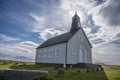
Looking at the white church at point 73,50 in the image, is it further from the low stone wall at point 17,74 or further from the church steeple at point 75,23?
the low stone wall at point 17,74

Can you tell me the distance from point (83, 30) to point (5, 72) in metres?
20.7

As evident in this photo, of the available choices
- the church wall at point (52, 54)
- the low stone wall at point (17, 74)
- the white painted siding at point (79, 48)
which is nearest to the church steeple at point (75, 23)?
the white painted siding at point (79, 48)

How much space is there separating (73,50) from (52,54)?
5.36 meters

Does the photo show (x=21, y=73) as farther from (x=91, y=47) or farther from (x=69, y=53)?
(x=91, y=47)

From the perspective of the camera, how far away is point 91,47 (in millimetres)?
27891

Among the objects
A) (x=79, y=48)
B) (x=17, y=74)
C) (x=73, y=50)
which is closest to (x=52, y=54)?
(x=73, y=50)

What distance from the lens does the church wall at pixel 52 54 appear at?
23.9 m

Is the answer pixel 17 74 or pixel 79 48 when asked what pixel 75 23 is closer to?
pixel 79 48

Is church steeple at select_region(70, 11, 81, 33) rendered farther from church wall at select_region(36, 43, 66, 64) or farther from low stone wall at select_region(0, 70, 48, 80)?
low stone wall at select_region(0, 70, 48, 80)

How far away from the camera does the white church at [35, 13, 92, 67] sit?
23281 mm

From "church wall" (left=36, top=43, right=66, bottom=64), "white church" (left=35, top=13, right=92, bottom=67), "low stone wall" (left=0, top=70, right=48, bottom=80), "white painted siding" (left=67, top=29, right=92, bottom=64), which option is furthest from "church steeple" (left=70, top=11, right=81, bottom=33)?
"low stone wall" (left=0, top=70, right=48, bottom=80)

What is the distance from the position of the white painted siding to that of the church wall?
3.76ft

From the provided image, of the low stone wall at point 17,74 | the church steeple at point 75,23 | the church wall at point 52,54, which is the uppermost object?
the church steeple at point 75,23

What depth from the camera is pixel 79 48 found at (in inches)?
987
